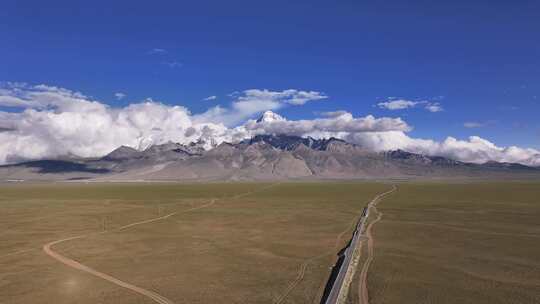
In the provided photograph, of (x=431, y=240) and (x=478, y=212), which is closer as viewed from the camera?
(x=431, y=240)

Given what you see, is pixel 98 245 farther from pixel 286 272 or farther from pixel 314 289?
pixel 314 289

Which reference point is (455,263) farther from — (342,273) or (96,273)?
(96,273)

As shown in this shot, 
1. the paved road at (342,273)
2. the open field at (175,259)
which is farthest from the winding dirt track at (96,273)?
the paved road at (342,273)

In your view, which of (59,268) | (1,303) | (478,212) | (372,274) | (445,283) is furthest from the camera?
(478,212)

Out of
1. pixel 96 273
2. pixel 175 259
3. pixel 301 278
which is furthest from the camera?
pixel 175 259

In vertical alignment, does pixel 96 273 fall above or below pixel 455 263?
below

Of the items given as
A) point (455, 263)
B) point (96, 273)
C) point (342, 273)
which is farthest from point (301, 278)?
point (96, 273)

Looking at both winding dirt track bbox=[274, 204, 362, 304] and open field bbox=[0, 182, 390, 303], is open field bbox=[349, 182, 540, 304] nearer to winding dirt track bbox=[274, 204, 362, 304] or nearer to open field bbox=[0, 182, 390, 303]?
winding dirt track bbox=[274, 204, 362, 304]

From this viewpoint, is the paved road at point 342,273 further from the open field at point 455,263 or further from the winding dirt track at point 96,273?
the winding dirt track at point 96,273

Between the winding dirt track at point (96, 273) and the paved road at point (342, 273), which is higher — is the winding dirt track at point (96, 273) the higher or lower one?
the lower one

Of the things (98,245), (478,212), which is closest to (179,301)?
(98,245)

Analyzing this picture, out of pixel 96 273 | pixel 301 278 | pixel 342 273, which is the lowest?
pixel 96 273
